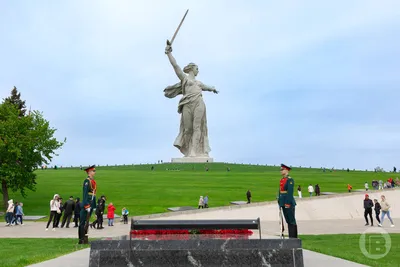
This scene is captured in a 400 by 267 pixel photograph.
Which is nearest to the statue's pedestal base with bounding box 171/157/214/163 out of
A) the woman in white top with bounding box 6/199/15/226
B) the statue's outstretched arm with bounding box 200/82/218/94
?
the statue's outstretched arm with bounding box 200/82/218/94

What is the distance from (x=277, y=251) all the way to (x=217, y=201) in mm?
23509

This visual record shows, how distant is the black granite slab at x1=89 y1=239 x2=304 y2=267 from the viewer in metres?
7.37

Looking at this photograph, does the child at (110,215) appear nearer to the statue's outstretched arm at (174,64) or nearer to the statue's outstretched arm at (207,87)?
the statue's outstretched arm at (174,64)

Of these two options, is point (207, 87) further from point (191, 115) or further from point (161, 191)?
point (161, 191)

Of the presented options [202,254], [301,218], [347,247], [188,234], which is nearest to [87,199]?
[188,234]

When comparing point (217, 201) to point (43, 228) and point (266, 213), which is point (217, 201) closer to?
point (266, 213)

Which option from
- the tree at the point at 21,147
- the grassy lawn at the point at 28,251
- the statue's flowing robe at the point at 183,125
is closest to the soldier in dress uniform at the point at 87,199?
the grassy lawn at the point at 28,251

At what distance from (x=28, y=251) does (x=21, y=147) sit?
19077 millimetres

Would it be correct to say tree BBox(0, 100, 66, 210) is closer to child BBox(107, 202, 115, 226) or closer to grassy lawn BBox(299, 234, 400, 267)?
child BBox(107, 202, 115, 226)

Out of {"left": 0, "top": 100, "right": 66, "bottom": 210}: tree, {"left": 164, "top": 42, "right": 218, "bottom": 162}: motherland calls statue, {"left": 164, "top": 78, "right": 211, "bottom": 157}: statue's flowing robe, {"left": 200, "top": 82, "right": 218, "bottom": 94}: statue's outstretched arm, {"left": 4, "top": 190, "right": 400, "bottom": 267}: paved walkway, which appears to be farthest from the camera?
{"left": 164, "top": 78, "right": 211, "bottom": 157}: statue's flowing robe

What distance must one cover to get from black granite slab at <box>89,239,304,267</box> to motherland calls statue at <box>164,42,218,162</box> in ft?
203

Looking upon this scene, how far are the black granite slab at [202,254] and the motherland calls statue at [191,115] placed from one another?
203ft

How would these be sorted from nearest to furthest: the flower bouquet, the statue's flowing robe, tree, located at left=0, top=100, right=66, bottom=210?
the flower bouquet < tree, located at left=0, top=100, right=66, bottom=210 < the statue's flowing robe

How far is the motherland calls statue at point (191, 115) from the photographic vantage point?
70.6 m
